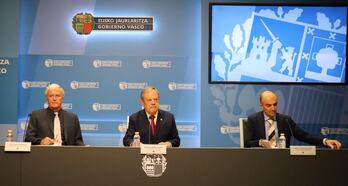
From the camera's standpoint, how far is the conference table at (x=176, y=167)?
285 centimetres

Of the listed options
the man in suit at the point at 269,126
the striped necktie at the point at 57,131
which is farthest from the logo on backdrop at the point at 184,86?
the striped necktie at the point at 57,131

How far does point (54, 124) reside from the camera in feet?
13.1

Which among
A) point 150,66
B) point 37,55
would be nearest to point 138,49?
point 150,66

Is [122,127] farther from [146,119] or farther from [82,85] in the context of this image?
[146,119]

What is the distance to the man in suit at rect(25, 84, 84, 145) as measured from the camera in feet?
12.8

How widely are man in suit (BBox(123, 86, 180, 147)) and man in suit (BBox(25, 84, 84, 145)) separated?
494mm

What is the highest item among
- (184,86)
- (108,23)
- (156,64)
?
(108,23)

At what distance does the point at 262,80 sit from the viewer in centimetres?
543

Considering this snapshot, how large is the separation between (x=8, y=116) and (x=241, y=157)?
11.7 feet

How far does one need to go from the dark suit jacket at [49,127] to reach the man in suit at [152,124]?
0.48 m

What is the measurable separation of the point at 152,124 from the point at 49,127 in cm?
89

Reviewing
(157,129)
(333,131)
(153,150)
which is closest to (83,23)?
(157,129)

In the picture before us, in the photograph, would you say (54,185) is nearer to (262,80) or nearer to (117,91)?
(117,91)

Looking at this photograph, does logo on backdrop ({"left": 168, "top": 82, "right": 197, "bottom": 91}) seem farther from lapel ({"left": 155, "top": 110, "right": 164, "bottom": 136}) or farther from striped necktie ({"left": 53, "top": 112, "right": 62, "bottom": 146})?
striped necktie ({"left": 53, "top": 112, "right": 62, "bottom": 146})
